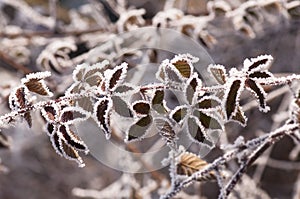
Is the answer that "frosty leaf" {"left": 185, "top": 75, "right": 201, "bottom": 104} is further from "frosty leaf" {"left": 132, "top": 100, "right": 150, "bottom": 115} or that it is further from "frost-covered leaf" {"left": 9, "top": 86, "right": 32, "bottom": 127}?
"frost-covered leaf" {"left": 9, "top": 86, "right": 32, "bottom": 127}

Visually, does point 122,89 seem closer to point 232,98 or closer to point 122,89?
point 122,89

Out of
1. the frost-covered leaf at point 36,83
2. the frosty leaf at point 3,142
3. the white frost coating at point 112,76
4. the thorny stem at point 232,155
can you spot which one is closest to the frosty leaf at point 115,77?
the white frost coating at point 112,76

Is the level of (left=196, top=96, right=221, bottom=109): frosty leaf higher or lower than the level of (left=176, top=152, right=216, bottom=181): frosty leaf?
lower

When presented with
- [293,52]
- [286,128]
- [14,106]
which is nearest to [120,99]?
[14,106]

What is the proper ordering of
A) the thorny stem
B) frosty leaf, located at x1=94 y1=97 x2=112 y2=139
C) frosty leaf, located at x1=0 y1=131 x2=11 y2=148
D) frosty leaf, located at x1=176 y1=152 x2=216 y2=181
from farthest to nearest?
frosty leaf, located at x1=0 y1=131 x2=11 y2=148 → frosty leaf, located at x1=176 y1=152 x2=216 y2=181 → the thorny stem → frosty leaf, located at x1=94 y1=97 x2=112 y2=139

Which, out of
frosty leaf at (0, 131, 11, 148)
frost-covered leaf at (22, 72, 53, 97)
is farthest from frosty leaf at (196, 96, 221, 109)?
frosty leaf at (0, 131, 11, 148)

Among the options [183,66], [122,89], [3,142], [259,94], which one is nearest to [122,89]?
[122,89]

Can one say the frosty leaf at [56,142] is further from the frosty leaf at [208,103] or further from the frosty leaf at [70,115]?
the frosty leaf at [208,103]
